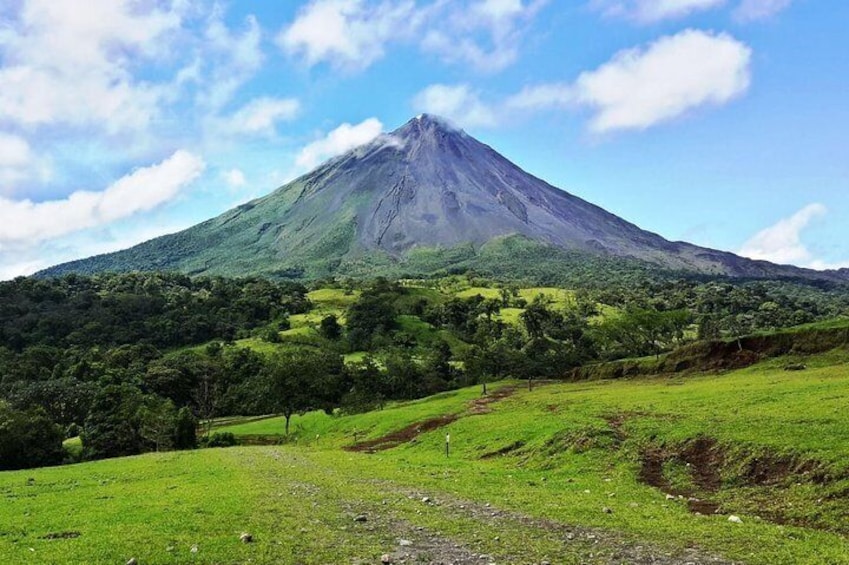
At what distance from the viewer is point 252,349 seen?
13938 centimetres

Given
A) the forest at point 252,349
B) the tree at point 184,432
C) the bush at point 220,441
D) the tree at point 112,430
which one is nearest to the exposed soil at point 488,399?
the forest at point 252,349

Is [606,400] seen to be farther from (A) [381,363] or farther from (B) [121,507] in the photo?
(A) [381,363]

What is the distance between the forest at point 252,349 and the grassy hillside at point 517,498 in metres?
32.2

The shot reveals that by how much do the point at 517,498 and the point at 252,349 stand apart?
128717mm

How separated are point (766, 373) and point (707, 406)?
950 inches

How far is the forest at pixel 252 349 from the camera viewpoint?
67000mm

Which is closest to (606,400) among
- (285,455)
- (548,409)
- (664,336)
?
(548,409)

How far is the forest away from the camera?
6700 centimetres

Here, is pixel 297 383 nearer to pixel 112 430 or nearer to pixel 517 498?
pixel 112 430

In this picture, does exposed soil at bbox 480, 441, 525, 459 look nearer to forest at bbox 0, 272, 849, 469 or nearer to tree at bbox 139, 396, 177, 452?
forest at bbox 0, 272, 849, 469

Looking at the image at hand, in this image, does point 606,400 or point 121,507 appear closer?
point 121,507

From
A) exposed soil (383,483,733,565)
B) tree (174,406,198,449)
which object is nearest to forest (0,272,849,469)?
tree (174,406,198,449)

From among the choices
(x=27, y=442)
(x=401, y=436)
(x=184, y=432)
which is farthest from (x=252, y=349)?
(x=401, y=436)

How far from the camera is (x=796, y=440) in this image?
2088 centimetres
